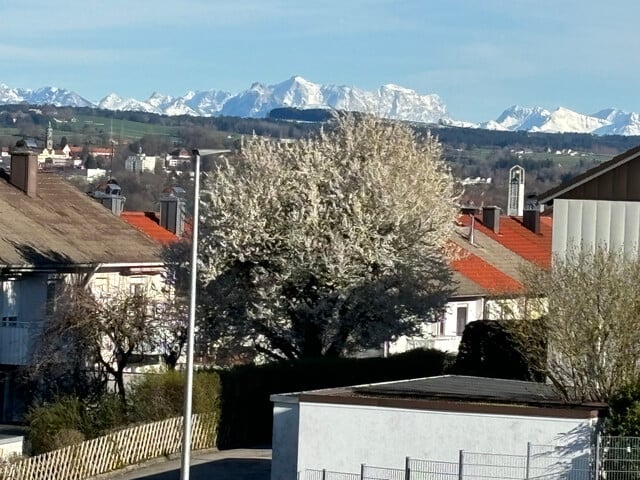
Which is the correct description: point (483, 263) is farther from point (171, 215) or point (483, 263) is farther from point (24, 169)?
point (24, 169)

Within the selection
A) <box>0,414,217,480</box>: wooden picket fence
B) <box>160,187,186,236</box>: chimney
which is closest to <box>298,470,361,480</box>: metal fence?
<box>0,414,217,480</box>: wooden picket fence

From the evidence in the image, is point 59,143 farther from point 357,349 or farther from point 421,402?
point 421,402

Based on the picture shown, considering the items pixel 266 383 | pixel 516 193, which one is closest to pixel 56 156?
pixel 516 193

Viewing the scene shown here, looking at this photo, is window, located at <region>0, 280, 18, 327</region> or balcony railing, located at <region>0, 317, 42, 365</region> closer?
balcony railing, located at <region>0, 317, 42, 365</region>

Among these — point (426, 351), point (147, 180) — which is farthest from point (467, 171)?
point (426, 351)

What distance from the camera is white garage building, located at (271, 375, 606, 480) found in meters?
21.2

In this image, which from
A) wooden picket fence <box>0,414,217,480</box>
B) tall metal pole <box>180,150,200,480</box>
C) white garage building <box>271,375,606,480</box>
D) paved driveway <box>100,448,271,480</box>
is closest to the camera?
tall metal pole <box>180,150,200,480</box>

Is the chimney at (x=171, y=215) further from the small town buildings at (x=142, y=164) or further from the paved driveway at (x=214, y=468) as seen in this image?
the small town buildings at (x=142, y=164)

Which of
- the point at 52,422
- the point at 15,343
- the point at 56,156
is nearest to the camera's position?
the point at 52,422

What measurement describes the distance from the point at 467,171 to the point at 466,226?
128 m

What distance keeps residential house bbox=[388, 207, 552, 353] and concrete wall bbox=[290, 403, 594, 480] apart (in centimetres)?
985

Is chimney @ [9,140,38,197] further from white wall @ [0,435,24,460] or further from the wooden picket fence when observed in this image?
white wall @ [0,435,24,460]

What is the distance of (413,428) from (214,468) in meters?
7.67

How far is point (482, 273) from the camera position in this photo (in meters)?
52.2
